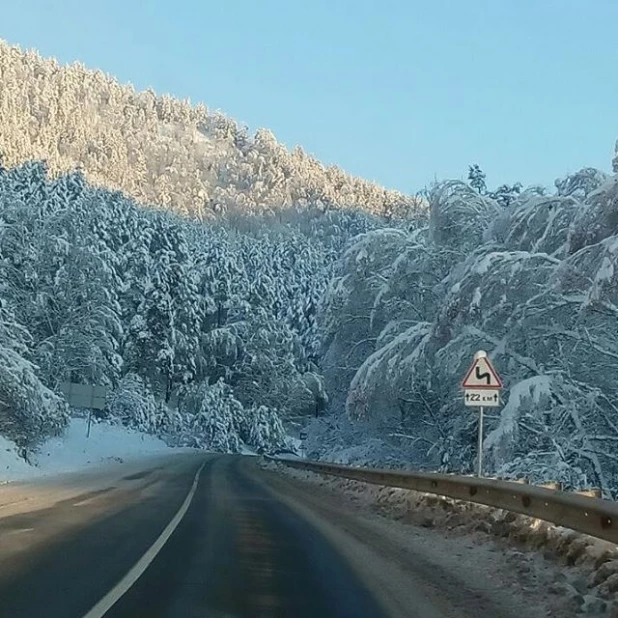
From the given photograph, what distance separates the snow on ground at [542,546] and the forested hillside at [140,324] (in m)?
20.3

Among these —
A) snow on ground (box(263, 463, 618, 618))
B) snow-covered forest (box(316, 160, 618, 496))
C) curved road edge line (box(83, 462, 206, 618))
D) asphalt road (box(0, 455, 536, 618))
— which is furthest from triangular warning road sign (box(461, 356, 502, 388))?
curved road edge line (box(83, 462, 206, 618))

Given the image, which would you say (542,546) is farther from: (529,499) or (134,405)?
(134,405)

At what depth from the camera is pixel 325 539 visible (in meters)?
13.1

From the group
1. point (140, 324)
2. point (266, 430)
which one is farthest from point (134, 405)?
point (266, 430)

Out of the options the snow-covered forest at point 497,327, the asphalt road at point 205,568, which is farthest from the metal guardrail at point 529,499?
the snow-covered forest at point 497,327

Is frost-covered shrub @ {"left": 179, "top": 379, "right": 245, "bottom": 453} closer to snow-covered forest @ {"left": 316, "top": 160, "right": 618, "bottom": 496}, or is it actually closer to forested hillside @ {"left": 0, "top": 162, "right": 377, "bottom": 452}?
forested hillside @ {"left": 0, "top": 162, "right": 377, "bottom": 452}

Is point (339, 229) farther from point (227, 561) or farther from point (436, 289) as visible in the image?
point (227, 561)

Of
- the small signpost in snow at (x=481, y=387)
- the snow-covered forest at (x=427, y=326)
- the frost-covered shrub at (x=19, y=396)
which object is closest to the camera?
the small signpost in snow at (x=481, y=387)

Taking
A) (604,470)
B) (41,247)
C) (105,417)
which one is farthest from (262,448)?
(604,470)

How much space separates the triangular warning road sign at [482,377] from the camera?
1459 cm

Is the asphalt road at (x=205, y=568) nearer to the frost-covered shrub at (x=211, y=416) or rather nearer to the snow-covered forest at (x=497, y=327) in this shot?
the snow-covered forest at (x=497, y=327)

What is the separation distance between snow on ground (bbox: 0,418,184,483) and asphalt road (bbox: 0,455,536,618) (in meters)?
10.3

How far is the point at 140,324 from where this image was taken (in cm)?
7812

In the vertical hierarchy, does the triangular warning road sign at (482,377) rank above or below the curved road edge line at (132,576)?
above
